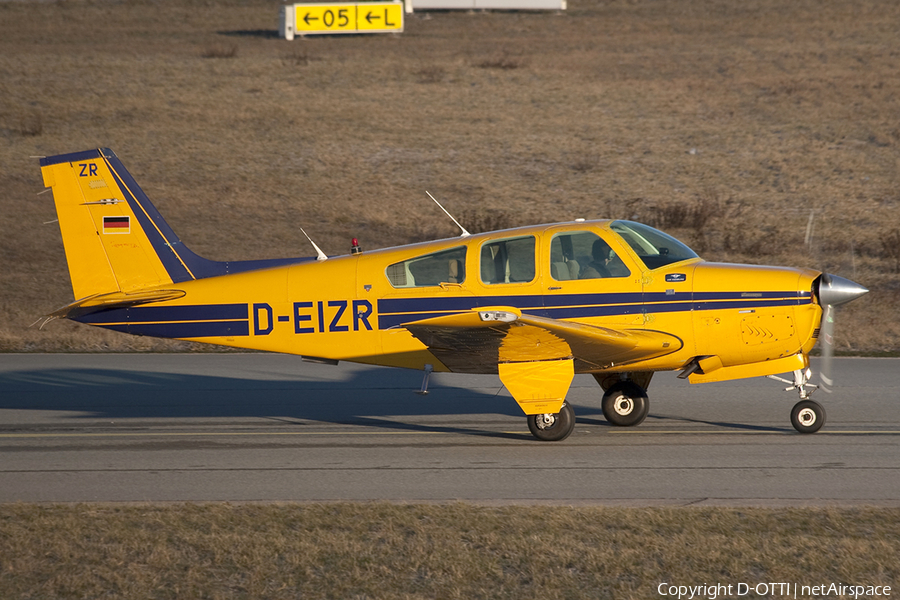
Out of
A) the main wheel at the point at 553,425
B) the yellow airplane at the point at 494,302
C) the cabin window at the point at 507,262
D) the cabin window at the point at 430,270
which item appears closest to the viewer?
the yellow airplane at the point at 494,302

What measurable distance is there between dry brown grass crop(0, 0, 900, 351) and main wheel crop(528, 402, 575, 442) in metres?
9.06

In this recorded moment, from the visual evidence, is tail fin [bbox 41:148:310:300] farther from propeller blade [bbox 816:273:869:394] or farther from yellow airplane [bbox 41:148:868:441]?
propeller blade [bbox 816:273:869:394]

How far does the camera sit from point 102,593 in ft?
17.3

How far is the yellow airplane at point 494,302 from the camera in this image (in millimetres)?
8820

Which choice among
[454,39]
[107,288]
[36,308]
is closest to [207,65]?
[454,39]

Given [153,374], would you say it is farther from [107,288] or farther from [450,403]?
[450,403]

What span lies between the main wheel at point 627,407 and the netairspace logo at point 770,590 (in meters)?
4.65

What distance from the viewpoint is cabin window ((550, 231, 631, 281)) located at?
30.0 feet

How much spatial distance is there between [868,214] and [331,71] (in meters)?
23.4

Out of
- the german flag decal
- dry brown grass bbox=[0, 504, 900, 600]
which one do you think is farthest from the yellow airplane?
dry brown grass bbox=[0, 504, 900, 600]

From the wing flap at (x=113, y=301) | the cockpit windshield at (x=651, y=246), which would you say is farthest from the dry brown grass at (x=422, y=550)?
the wing flap at (x=113, y=301)

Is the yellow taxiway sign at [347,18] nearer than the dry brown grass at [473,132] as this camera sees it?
No

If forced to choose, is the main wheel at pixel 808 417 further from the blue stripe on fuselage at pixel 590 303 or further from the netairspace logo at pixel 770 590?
the netairspace logo at pixel 770 590

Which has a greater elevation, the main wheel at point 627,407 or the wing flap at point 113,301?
the wing flap at point 113,301
